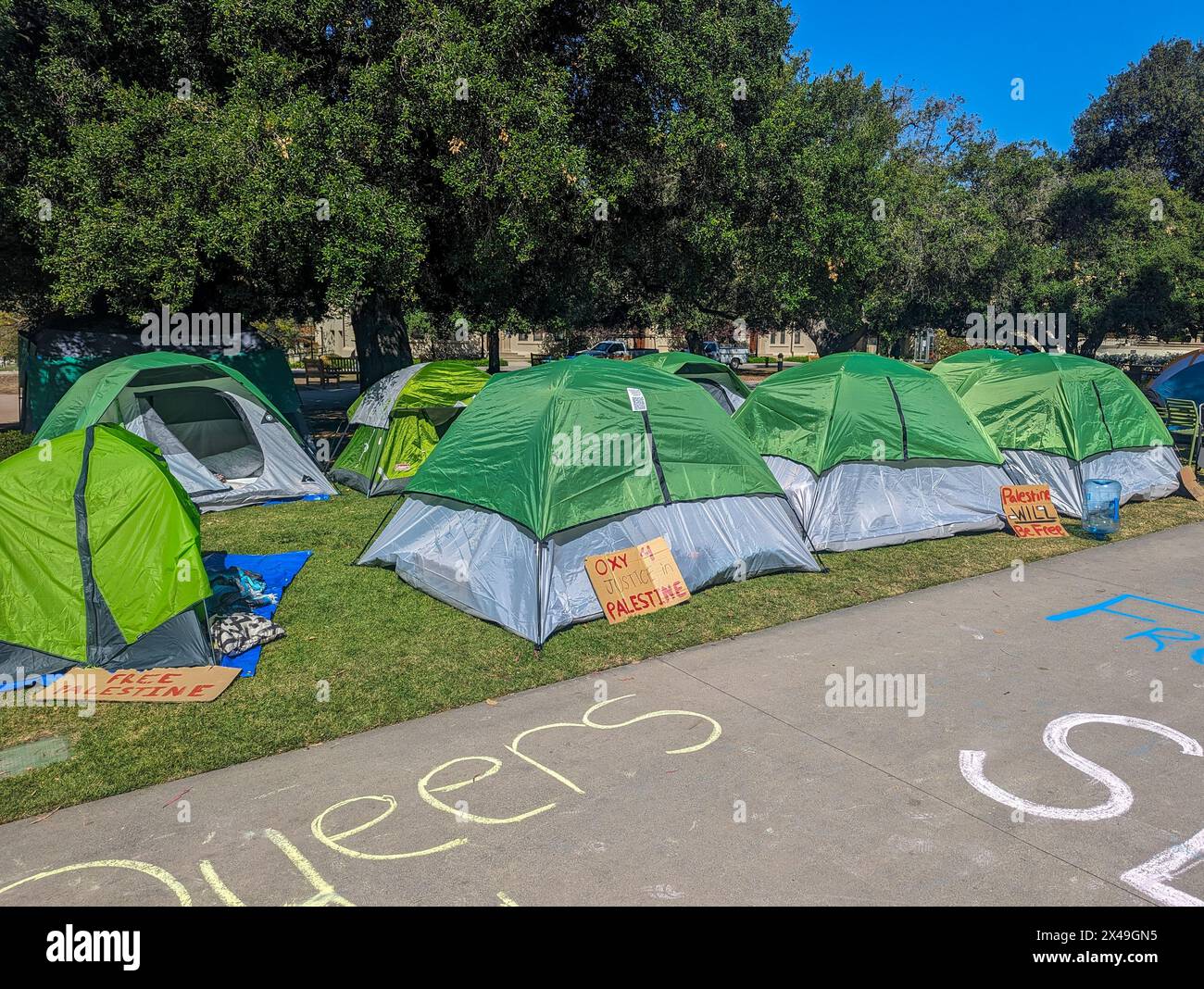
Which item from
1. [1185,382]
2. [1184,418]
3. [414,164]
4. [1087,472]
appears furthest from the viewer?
[1185,382]

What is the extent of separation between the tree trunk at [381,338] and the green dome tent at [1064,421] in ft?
36.3

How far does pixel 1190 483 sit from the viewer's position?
12.8 m

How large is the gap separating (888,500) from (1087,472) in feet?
12.4

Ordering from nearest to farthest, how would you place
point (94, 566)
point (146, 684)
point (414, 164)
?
1. point (146, 684)
2. point (94, 566)
3. point (414, 164)

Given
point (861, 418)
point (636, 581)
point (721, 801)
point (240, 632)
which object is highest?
point (861, 418)

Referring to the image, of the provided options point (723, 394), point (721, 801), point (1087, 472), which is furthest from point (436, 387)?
point (1087, 472)

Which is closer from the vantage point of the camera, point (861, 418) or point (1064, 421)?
point (861, 418)

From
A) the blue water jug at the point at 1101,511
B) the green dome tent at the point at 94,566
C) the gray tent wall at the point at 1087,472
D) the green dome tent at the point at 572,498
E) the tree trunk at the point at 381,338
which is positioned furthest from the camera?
the tree trunk at the point at 381,338

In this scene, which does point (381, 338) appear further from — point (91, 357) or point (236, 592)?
point (236, 592)

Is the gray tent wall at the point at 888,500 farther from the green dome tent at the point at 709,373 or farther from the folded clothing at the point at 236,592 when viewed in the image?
the folded clothing at the point at 236,592

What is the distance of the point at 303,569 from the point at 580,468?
3.51 metres

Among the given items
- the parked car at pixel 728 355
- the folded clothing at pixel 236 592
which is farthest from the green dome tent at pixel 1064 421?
the parked car at pixel 728 355

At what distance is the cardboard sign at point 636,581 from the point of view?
7.48 metres
